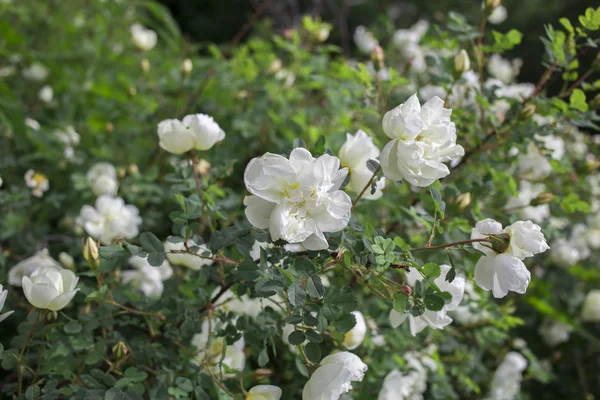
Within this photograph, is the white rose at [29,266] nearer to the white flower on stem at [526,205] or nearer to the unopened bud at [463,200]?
the unopened bud at [463,200]

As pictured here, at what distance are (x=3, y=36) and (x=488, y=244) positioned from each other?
5.92 feet

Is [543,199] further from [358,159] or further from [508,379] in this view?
[508,379]

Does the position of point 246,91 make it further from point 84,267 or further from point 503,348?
point 503,348

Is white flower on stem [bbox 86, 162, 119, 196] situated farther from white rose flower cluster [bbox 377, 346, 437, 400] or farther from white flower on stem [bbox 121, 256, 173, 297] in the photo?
white rose flower cluster [bbox 377, 346, 437, 400]

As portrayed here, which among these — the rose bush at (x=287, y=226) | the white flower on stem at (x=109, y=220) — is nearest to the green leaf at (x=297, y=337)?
the rose bush at (x=287, y=226)

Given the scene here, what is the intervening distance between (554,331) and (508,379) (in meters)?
0.48

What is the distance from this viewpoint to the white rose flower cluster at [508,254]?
624mm

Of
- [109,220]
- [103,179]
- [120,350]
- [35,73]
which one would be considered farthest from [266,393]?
[35,73]

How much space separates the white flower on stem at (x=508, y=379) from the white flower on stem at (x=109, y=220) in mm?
982

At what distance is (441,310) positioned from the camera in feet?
2.23

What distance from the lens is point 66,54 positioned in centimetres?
187

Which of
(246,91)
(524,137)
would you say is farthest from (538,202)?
(246,91)

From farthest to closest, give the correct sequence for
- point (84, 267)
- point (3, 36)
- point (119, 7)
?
point (119, 7), point (3, 36), point (84, 267)

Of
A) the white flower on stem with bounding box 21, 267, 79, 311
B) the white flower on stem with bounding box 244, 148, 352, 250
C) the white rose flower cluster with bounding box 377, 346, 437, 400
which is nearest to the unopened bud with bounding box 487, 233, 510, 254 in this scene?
the white flower on stem with bounding box 244, 148, 352, 250
